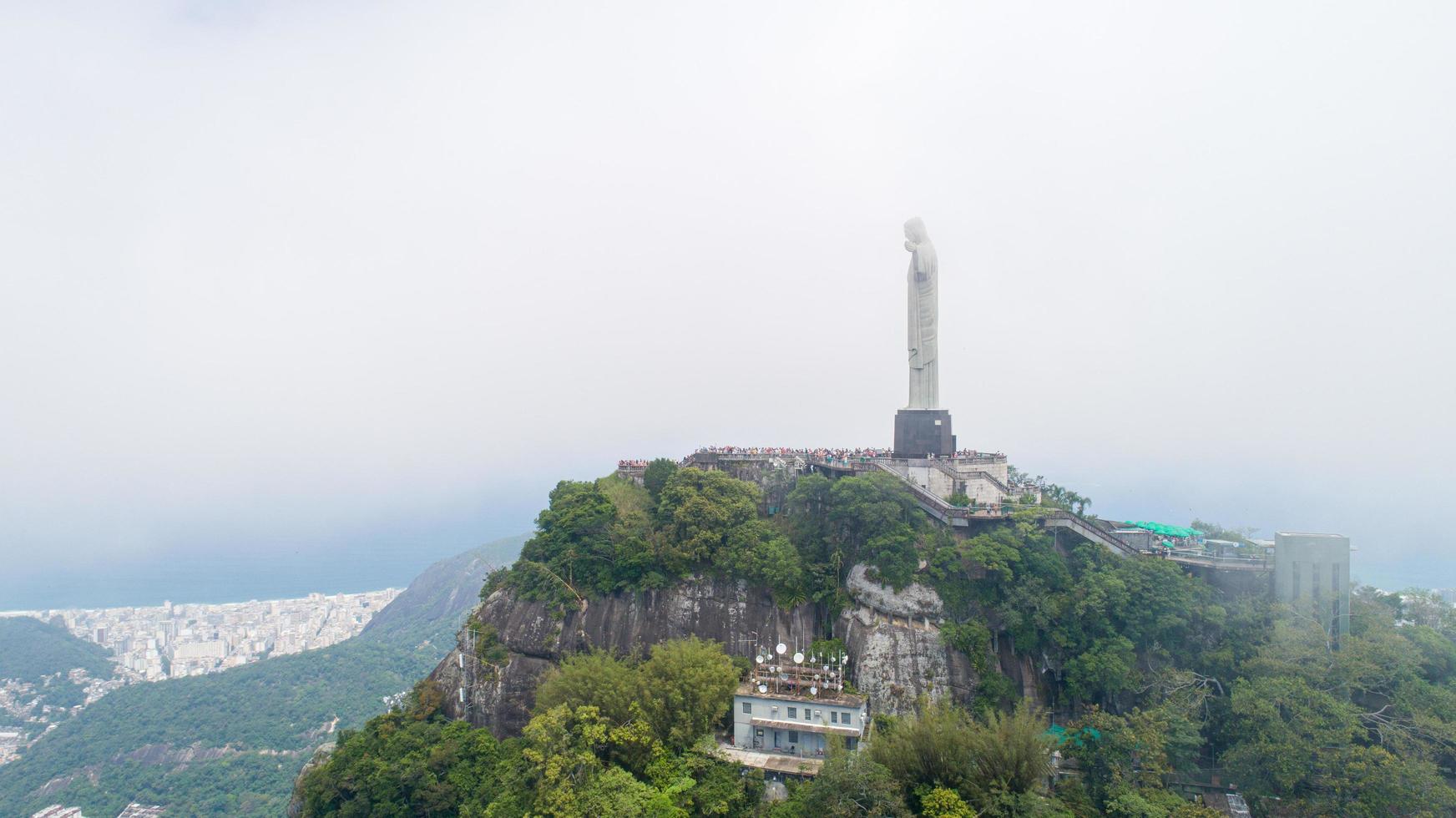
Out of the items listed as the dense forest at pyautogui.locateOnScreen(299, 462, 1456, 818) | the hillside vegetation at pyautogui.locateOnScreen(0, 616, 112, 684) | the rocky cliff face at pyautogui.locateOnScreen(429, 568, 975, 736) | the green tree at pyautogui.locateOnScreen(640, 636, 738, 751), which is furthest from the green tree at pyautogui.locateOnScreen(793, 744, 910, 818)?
the hillside vegetation at pyautogui.locateOnScreen(0, 616, 112, 684)

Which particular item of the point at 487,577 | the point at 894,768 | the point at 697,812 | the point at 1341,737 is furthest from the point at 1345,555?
the point at 487,577

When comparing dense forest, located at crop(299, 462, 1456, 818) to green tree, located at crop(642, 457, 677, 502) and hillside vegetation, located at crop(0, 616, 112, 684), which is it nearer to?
green tree, located at crop(642, 457, 677, 502)

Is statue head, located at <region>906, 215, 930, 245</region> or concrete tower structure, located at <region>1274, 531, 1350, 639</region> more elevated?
statue head, located at <region>906, 215, 930, 245</region>

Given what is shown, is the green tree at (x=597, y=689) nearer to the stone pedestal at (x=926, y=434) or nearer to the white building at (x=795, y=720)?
the white building at (x=795, y=720)

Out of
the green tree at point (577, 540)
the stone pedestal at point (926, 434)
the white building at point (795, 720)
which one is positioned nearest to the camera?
the white building at point (795, 720)

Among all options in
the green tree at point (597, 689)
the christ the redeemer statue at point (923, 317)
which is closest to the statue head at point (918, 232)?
the christ the redeemer statue at point (923, 317)

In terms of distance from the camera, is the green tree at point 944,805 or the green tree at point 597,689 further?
the green tree at point 597,689
